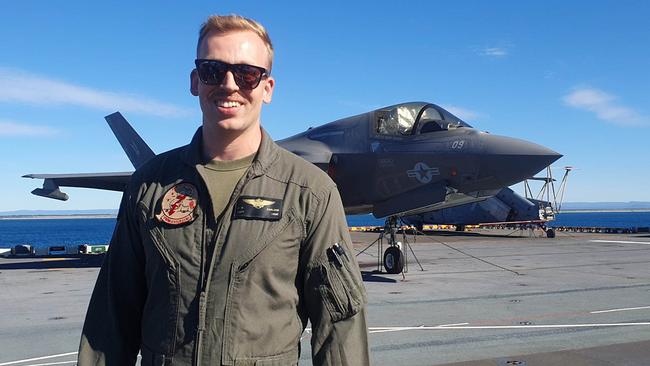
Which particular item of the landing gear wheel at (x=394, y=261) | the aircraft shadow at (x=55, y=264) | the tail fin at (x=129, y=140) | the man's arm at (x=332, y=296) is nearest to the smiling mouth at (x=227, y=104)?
the man's arm at (x=332, y=296)

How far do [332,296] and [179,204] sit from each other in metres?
0.71

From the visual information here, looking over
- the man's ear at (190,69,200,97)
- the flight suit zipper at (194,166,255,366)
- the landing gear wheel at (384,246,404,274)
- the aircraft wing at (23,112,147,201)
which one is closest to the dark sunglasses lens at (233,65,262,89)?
the man's ear at (190,69,200,97)

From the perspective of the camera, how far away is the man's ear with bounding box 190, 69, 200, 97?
2.42 metres

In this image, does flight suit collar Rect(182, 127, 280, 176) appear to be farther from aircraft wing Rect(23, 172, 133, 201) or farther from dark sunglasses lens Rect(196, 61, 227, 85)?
aircraft wing Rect(23, 172, 133, 201)

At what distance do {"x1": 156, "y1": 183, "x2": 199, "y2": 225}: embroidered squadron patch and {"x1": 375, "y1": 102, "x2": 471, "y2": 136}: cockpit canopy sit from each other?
1185 cm

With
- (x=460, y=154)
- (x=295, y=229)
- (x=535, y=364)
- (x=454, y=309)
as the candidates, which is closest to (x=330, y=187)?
(x=295, y=229)

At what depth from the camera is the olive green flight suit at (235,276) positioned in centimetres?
218

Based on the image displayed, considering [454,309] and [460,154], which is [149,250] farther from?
[460,154]

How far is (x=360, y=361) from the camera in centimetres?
224

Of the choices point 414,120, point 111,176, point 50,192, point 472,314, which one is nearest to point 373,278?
point 414,120

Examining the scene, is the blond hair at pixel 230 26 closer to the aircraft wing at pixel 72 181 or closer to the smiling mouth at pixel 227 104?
the smiling mouth at pixel 227 104

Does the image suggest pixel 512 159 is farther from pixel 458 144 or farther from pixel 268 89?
pixel 268 89

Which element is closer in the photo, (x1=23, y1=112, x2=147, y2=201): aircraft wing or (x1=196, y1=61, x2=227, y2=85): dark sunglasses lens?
(x1=196, y1=61, x2=227, y2=85): dark sunglasses lens

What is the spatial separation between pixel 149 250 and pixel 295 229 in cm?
59
